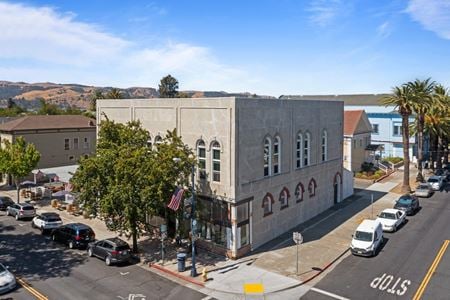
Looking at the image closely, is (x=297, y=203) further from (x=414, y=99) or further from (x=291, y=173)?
(x=414, y=99)

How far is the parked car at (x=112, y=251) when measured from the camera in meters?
24.8

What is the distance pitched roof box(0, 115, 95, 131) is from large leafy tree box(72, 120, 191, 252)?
3122 cm

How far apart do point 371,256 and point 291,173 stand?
339 inches

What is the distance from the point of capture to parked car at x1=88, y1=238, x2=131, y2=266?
2481 centimetres

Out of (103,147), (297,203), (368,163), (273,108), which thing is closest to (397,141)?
(368,163)

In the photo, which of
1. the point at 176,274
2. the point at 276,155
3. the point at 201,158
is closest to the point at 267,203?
the point at 276,155

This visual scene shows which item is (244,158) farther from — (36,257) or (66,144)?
(66,144)

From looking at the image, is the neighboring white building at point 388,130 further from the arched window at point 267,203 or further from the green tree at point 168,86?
the green tree at point 168,86

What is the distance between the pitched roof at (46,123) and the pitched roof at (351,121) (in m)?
37.9

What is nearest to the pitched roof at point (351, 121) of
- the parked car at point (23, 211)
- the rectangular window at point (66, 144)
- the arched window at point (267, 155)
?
the arched window at point (267, 155)

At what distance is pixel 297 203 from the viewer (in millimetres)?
32906

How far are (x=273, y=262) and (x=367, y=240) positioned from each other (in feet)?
21.9

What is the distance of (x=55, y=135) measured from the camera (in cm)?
5562

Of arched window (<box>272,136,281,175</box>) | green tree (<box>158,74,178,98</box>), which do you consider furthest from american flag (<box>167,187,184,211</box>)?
green tree (<box>158,74,178,98</box>)
